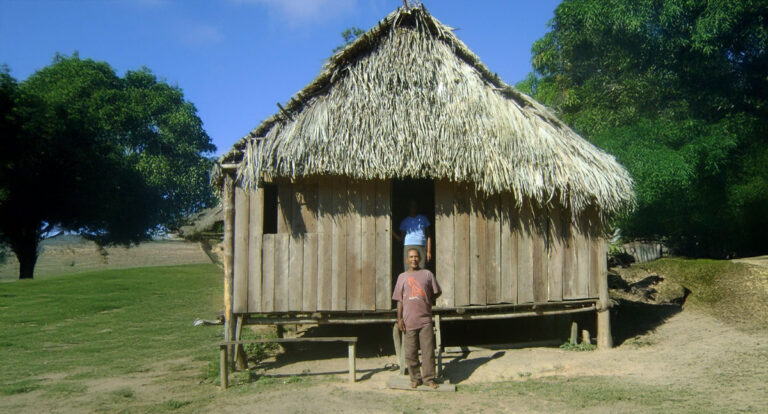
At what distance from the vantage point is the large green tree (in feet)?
48.9

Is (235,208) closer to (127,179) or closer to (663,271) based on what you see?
(663,271)

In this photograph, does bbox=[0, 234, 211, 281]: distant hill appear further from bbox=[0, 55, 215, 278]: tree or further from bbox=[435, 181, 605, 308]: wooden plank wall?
bbox=[435, 181, 605, 308]: wooden plank wall

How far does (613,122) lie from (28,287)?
64.9ft

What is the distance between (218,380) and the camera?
769 cm

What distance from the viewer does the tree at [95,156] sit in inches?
789

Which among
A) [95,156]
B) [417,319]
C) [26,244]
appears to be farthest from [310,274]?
[26,244]

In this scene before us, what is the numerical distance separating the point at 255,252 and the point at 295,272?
651 mm

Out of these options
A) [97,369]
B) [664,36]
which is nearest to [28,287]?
[97,369]

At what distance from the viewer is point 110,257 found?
38312 millimetres

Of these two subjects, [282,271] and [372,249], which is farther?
[372,249]

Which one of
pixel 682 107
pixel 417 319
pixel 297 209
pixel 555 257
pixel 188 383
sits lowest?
pixel 188 383

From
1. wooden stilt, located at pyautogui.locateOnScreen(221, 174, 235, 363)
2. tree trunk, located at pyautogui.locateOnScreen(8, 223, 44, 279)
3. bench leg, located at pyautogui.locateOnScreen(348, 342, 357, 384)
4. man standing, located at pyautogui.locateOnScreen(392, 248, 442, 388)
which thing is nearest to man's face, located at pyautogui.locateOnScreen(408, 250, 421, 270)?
man standing, located at pyautogui.locateOnScreen(392, 248, 442, 388)

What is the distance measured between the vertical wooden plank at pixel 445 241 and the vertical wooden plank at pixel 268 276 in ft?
8.00

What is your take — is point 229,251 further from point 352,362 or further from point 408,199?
point 408,199
